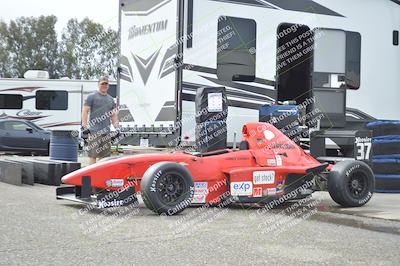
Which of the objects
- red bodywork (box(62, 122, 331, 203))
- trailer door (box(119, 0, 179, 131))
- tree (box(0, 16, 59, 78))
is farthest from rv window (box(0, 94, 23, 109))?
tree (box(0, 16, 59, 78))

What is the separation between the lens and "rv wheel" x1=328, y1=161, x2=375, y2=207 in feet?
25.0

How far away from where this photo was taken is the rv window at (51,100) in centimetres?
2353

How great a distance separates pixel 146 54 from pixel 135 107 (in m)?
1.03

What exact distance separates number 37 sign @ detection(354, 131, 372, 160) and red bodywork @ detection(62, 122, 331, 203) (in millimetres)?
2227

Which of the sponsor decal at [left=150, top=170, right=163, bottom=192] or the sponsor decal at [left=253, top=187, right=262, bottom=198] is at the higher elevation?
the sponsor decal at [left=150, top=170, right=163, bottom=192]

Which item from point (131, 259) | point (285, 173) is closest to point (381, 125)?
point (285, 173)

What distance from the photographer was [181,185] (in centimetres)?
691

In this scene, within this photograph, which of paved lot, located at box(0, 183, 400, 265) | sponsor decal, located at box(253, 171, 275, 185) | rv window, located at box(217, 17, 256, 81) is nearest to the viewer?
paved lot, located at box(0, 183, 400, 265)

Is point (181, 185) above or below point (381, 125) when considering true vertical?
below

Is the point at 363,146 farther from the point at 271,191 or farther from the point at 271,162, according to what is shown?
the point at 271,191

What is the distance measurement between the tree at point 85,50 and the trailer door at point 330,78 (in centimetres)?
4334

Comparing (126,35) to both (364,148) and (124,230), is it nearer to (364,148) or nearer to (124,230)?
(364,148)

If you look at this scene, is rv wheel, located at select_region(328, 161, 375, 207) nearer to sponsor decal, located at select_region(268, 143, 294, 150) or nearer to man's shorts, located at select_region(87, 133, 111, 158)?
sponsor decal, located at select_region(268, 143, 294, 150)

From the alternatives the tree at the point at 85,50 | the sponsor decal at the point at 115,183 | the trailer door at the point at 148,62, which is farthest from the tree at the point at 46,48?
the sponsor decal at the point at 115,183
